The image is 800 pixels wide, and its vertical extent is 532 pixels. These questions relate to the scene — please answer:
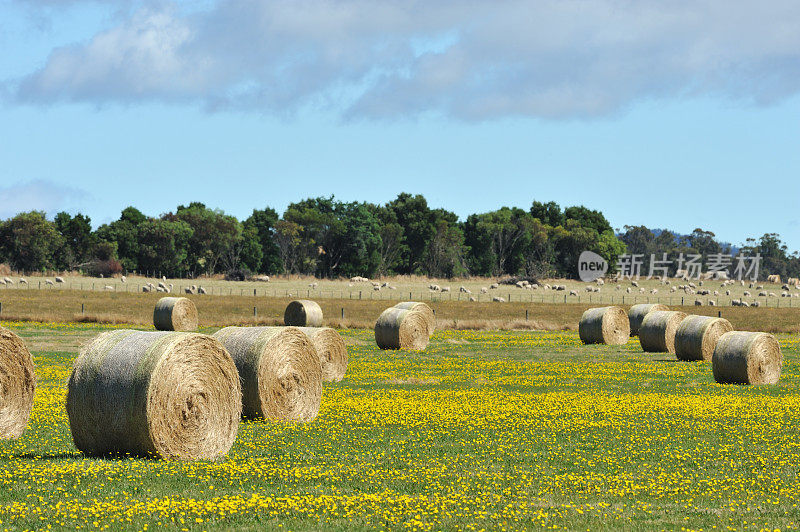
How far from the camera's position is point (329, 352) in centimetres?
2916

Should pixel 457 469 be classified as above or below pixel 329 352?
below

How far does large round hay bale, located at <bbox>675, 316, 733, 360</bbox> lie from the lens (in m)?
35.9

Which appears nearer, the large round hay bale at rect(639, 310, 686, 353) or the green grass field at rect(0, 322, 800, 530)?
the green grass field at rect(0, 322, 800, 530)

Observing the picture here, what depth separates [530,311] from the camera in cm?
7375

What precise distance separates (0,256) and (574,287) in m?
77.8

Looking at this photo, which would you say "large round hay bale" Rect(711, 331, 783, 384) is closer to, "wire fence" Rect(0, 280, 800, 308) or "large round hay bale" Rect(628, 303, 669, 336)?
"large round hay bale" Rect(628, 303, 669, 336)

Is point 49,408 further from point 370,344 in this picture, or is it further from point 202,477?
point 370,344

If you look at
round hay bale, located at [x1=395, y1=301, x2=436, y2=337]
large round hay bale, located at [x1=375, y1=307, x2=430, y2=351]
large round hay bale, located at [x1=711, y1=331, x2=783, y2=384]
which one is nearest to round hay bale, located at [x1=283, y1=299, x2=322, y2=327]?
round hay bale, located at [x1=395, y1=301, x2=436, y2=337]

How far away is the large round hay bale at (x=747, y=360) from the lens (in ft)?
92.9

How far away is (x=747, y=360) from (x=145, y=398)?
2032cm

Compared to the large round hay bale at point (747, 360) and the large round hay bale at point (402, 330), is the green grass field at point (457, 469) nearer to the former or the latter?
the large round hay bale at point (747, 360)

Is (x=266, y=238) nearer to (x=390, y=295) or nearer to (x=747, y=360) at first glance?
(x=390, y=295)

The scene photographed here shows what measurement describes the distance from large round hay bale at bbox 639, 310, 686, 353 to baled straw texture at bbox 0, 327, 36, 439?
3000 centimetres

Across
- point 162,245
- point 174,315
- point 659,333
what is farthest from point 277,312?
point 162,245
